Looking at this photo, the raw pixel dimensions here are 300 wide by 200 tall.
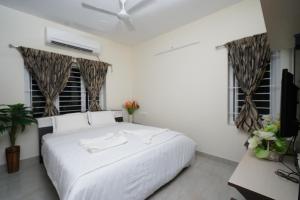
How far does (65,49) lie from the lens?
305cm

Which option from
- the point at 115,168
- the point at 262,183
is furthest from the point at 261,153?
the point at 115,168

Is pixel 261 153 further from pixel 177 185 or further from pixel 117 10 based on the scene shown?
pixel 117 10

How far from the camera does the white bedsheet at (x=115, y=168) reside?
122 cm

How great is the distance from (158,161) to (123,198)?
56 centimetres

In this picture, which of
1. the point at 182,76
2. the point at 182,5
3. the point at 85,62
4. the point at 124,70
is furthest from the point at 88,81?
the point at 182,5

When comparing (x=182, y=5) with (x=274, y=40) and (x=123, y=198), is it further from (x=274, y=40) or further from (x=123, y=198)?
(x=123, y=198)

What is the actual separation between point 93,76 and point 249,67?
3138mm

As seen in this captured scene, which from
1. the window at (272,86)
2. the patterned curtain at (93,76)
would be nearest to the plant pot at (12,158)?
the patterned curtain at (93,76)

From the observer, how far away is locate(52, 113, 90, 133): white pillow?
2641mm

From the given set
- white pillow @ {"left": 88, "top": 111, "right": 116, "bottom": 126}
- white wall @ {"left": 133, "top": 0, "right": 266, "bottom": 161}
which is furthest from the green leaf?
white wall @ {"left": 133, "top": 0, "right": 266, "bottom": 161}

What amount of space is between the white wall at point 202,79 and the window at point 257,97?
0.38 ft

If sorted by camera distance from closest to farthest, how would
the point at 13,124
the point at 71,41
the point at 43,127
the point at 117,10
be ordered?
the point at 13,124
the point at 117,10
the point at 43,127
the point at 71,41

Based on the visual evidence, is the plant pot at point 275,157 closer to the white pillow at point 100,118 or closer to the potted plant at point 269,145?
the potted plant at point 269,145

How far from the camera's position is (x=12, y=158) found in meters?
2.26
